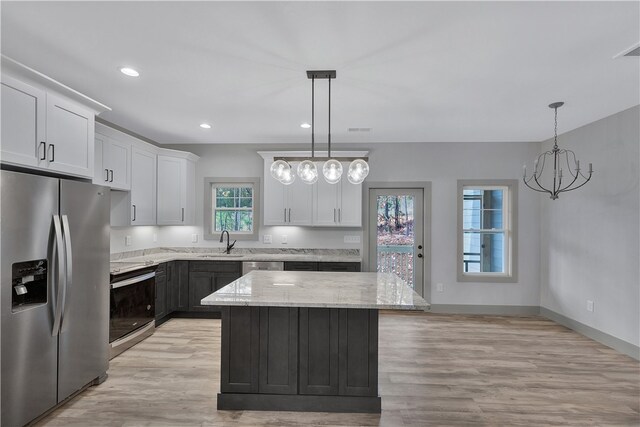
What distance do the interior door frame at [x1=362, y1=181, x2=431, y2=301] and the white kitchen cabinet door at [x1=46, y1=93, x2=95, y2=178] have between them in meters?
3.54

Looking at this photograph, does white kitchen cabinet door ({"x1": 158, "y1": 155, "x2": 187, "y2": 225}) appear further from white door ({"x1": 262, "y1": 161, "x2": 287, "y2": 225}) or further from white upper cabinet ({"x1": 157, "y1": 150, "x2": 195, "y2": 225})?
white door ({"x1": 262, "y1": 161, "x2": 287, "y2": 225})

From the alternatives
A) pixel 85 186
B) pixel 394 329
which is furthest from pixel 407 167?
pixel 85 186

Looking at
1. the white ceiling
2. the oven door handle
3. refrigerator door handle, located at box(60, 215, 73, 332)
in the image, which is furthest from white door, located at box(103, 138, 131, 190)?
refrigerator door handle, located at box(60, 215, 73, 332)

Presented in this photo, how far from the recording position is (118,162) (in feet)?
12.5

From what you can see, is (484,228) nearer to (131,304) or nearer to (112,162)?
(131,304)

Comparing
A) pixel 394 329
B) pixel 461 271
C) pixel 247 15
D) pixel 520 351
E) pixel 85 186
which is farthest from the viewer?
pixel 461 271

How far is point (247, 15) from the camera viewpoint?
6.30 feet

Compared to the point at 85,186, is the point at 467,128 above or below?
above

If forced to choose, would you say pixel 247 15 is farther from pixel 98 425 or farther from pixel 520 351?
pixel 520 351

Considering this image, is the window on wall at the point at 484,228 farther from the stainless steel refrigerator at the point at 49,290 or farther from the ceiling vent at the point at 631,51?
the stainless steel refrigerator at the point at 49,290

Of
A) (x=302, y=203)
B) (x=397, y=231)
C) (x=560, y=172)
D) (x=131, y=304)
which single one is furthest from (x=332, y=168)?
(x=560, y=172)

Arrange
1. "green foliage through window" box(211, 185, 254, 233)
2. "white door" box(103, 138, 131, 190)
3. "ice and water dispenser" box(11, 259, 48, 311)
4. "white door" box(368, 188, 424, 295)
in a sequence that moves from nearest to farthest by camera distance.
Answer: "ice and water dispenser" box(11, 259, 48, 311) → "white door" box(103, 138, 131, 190) → "white door" box(368, 188, 424, 295) → "green foliage through window" box(211, 185, 254, 233)

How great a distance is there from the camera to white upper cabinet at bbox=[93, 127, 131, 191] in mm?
3496

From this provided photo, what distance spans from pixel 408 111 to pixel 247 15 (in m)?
2.20
